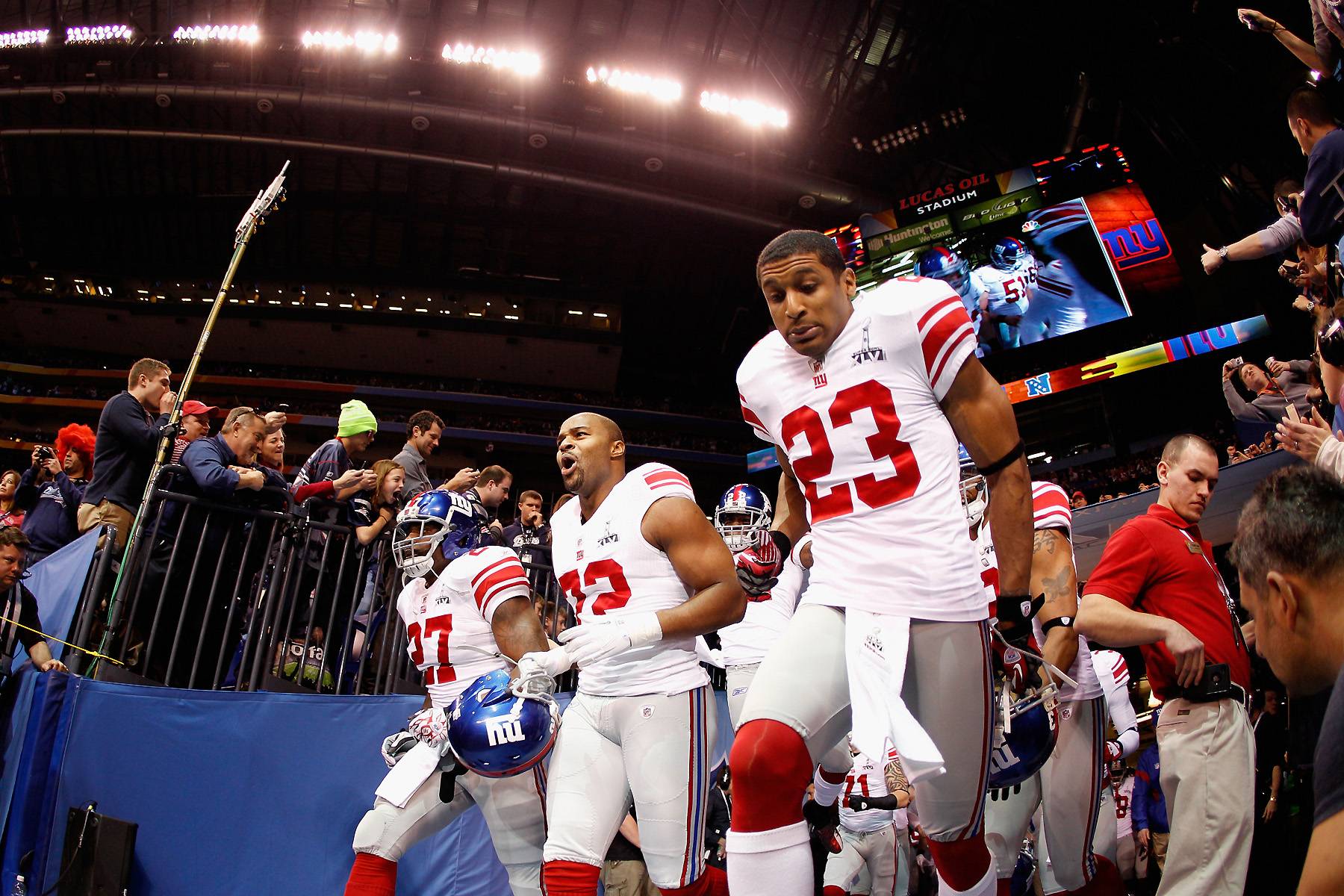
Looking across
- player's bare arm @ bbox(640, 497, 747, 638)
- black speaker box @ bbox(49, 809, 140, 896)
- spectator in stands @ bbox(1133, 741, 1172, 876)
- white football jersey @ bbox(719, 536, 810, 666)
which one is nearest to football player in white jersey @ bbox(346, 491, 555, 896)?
player's bare arm @ bbox(640, 497, 747, 638)

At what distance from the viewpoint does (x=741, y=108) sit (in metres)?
20.0

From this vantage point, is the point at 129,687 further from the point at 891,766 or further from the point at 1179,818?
the point at 1179,818

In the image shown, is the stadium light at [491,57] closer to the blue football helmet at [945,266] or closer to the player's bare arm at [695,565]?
the blue football helmet at [945,266]

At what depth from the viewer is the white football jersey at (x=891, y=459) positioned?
2.45 meters

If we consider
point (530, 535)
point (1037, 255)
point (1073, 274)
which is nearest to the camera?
point (530, 535)

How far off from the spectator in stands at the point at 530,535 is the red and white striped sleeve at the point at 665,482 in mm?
3722

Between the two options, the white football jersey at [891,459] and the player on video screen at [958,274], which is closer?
the white football jersey at [891,459]

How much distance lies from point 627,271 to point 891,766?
25564 millimetres

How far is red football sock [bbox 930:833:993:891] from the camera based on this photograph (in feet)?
7.82

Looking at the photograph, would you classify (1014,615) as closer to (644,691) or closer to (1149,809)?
(644,691)

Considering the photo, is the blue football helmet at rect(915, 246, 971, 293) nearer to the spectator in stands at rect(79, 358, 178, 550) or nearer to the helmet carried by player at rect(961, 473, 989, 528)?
the spectator in stands at rect(79, 358, 178, 550)

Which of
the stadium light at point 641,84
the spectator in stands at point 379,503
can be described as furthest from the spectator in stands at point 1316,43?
the stadium light at point 641,84

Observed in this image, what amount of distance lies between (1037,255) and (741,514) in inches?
613

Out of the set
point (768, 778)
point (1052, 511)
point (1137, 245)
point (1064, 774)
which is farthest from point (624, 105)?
point (768, 778)
